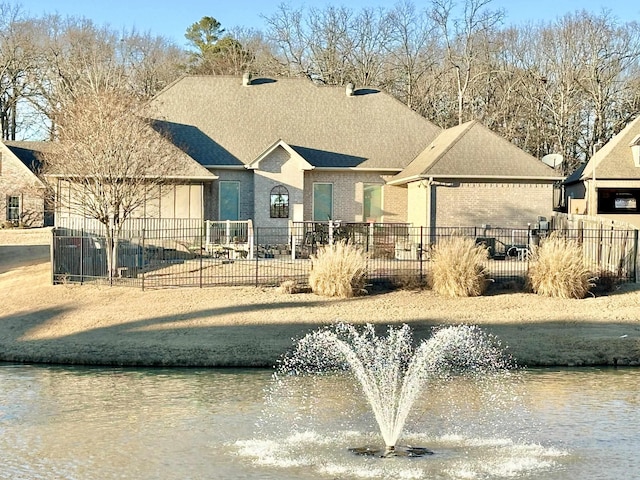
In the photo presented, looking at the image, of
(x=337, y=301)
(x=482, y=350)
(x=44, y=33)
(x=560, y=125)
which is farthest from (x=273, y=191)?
(x=44, y=33)

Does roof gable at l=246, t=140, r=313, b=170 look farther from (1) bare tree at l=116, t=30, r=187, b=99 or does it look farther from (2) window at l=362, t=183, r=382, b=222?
(1) bare tree at l=116, t=30, r=187, b=99

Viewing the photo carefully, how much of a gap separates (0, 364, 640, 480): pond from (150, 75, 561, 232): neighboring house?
16.5 meters

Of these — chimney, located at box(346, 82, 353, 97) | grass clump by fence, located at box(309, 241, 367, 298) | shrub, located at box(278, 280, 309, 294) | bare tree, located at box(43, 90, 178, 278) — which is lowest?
shrub, located at box(278, 280, 309, 294)

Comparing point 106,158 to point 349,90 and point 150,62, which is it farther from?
point 150,62

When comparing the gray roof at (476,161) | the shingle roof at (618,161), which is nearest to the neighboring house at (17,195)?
the gray roof at (476,161)

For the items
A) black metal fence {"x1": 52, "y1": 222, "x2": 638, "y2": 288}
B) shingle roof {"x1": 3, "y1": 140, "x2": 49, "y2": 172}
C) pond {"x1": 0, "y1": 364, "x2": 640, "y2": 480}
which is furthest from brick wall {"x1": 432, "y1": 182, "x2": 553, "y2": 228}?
shingle roof {"x1": 3, "y1": 140, "x2": 49, "y2": 172}

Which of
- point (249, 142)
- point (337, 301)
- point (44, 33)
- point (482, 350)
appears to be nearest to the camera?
point (482, 350)

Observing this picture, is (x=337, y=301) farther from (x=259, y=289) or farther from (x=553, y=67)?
(x=553, y=67)

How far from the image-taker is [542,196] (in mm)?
Result: 37969

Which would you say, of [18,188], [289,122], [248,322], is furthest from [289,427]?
[18,188]

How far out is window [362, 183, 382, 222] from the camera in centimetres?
4125

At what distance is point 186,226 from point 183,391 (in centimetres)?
1919

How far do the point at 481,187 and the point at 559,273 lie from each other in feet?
35.6

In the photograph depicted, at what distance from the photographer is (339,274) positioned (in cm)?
2731
